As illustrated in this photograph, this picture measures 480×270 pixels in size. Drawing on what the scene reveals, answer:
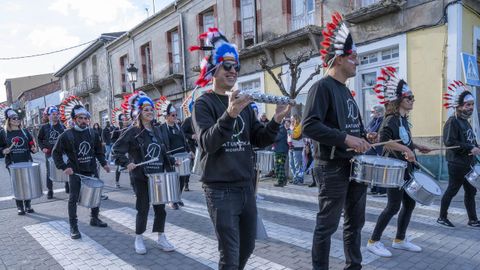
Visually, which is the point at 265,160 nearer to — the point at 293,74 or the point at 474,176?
the point at 293,74

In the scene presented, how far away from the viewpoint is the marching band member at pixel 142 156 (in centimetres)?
471

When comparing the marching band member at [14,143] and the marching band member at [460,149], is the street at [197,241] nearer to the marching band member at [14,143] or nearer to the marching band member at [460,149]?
the marching band member at [460,149]

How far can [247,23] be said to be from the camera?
15.5 metres

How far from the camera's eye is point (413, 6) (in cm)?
972

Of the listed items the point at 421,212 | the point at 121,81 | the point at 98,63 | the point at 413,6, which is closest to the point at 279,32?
the point at 413,6

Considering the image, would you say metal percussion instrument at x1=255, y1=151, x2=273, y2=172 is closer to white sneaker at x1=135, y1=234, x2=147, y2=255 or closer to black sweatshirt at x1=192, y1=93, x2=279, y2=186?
white sneaker at x1=135, y1=234, x2=147, y2=255

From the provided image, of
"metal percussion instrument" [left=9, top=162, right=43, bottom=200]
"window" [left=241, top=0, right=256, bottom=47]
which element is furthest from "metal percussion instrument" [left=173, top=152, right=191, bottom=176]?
"window" [left=241, top=0, right=256, bottom=47]

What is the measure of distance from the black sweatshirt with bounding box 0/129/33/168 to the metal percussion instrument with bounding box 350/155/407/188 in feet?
22.9

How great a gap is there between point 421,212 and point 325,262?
401cm

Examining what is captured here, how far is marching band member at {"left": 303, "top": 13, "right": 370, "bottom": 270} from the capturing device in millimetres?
3137

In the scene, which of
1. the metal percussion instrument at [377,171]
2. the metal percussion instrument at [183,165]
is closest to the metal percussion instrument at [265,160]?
the metal percussion instrument at [183,165]

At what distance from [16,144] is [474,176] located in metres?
8.27

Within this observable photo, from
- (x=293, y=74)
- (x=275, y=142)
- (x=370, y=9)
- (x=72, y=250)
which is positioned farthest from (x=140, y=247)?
(x=370, y=9)

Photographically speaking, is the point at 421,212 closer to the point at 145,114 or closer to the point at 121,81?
the point at 145,114
